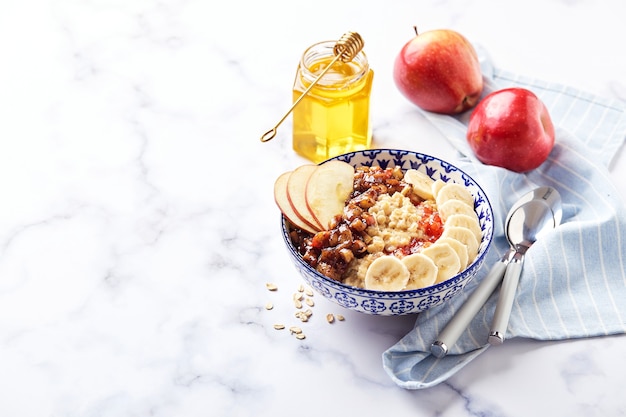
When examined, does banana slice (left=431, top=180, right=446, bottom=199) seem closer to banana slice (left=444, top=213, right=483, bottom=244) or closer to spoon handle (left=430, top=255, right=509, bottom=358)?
banana slice (left=444, top=213, right=483, bottom=244)

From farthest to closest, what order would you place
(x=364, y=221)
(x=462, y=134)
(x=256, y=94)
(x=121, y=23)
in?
(x=121, y=23), (x=256, y=94), (x=462, y=134), (x=364, y=221)

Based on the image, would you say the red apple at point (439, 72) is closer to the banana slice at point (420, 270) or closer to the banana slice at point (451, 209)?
the banana slice at point (451, 209)

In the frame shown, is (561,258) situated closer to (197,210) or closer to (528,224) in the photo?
(528,224)

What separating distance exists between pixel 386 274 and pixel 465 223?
9.2 inches

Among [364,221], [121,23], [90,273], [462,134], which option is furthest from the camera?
[121,23]

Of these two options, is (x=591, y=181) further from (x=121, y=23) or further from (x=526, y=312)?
(x=121, y=23)

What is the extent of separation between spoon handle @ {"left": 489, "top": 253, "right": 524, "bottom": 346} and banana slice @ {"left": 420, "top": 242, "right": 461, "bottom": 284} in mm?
144

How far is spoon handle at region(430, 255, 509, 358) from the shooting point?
4.90 ft

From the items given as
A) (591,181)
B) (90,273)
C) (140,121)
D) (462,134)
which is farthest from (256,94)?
(591,181)

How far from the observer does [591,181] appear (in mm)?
1883

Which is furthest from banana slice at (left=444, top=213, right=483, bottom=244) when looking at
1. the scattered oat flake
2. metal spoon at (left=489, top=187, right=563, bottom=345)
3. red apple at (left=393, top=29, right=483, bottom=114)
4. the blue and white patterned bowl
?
red apple at (left=393, top=29, right=483, bottom=114)

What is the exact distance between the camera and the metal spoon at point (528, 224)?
163 cm

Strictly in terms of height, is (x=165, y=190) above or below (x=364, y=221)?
below

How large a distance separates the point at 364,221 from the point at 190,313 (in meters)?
0.43
